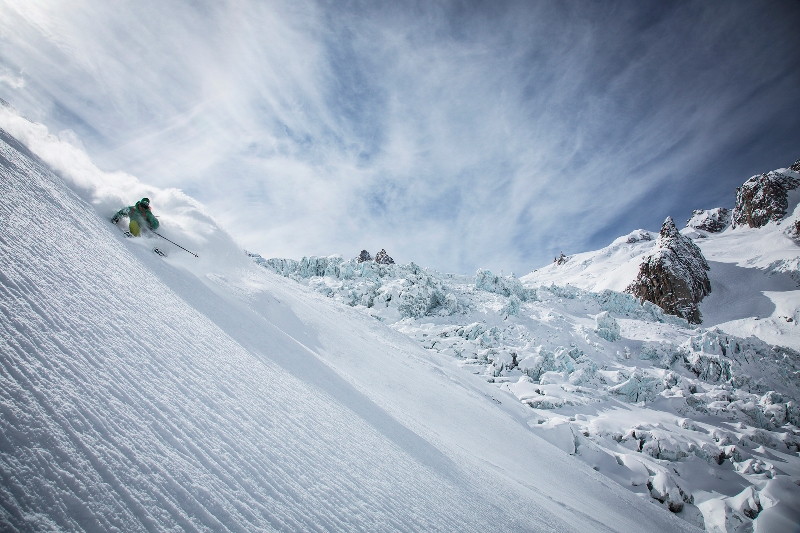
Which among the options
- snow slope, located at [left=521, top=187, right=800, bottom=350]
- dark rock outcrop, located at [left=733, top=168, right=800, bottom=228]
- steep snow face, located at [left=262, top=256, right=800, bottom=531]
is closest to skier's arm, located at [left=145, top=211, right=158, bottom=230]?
steep snow face, located at [left=262, top=256, right=800, bottom=531]

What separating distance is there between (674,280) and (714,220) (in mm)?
40612

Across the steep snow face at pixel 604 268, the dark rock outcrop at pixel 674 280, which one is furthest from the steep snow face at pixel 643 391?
the steep snow face at pixel 604 268

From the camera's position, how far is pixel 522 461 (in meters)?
4.32

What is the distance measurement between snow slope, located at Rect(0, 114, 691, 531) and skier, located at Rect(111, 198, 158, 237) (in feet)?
0.61

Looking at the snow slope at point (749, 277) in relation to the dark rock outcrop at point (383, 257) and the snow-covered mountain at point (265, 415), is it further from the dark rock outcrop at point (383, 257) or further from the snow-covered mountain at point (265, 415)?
the dark rock outcrop at point (383, 257)

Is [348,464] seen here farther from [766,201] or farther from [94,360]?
[766,201]

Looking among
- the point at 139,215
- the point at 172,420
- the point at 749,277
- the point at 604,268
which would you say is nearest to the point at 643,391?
the point at 172,420

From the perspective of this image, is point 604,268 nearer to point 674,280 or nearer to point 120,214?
point 674,280

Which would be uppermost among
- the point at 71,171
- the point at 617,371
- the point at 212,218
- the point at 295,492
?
the point at 617,371

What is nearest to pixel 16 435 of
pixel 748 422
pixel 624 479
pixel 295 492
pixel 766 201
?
pixel 295 492

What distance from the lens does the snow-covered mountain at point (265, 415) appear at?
1156 mm

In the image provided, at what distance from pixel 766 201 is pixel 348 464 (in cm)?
7100

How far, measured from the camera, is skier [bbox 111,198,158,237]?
4.00 meters

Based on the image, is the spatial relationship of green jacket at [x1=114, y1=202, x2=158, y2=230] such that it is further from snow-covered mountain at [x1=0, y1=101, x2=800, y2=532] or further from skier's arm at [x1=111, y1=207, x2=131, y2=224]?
snow-covered mountain at [x1=0, y1=101, x2=800, y2=532]
